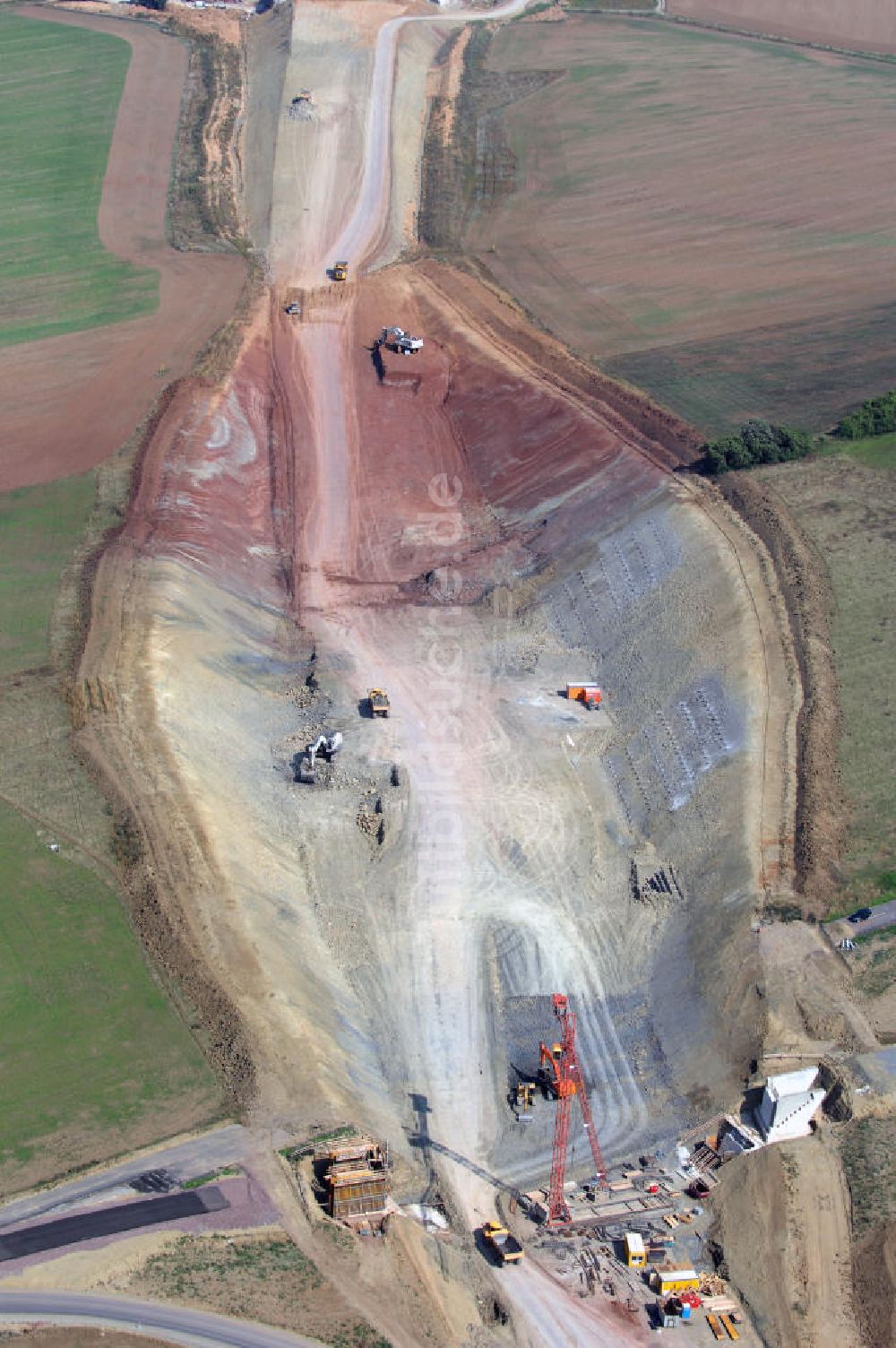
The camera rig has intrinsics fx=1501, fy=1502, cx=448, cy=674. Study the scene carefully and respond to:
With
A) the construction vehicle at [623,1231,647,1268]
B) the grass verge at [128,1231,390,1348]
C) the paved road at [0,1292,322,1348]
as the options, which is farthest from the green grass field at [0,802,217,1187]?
the construction vehicle at [623,1231,647,1268]

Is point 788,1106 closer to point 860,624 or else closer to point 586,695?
point 586,695

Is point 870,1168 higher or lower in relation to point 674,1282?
higher

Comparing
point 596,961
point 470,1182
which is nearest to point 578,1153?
point 470,1182

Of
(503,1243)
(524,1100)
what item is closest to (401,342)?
(524,1100)

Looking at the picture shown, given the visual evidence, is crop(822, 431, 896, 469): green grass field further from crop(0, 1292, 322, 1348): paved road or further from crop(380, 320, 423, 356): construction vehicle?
crop(0, 1292, 322, 1348): paved road

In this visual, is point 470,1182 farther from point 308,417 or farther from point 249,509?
point 308,417

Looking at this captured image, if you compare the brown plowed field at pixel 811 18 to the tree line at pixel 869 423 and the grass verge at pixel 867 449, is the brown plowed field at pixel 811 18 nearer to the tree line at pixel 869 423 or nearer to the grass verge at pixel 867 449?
the tree line at pixel 869 423

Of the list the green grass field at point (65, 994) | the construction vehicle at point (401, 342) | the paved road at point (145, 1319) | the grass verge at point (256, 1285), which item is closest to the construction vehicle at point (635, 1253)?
the grass verge at point (256, 1285)
